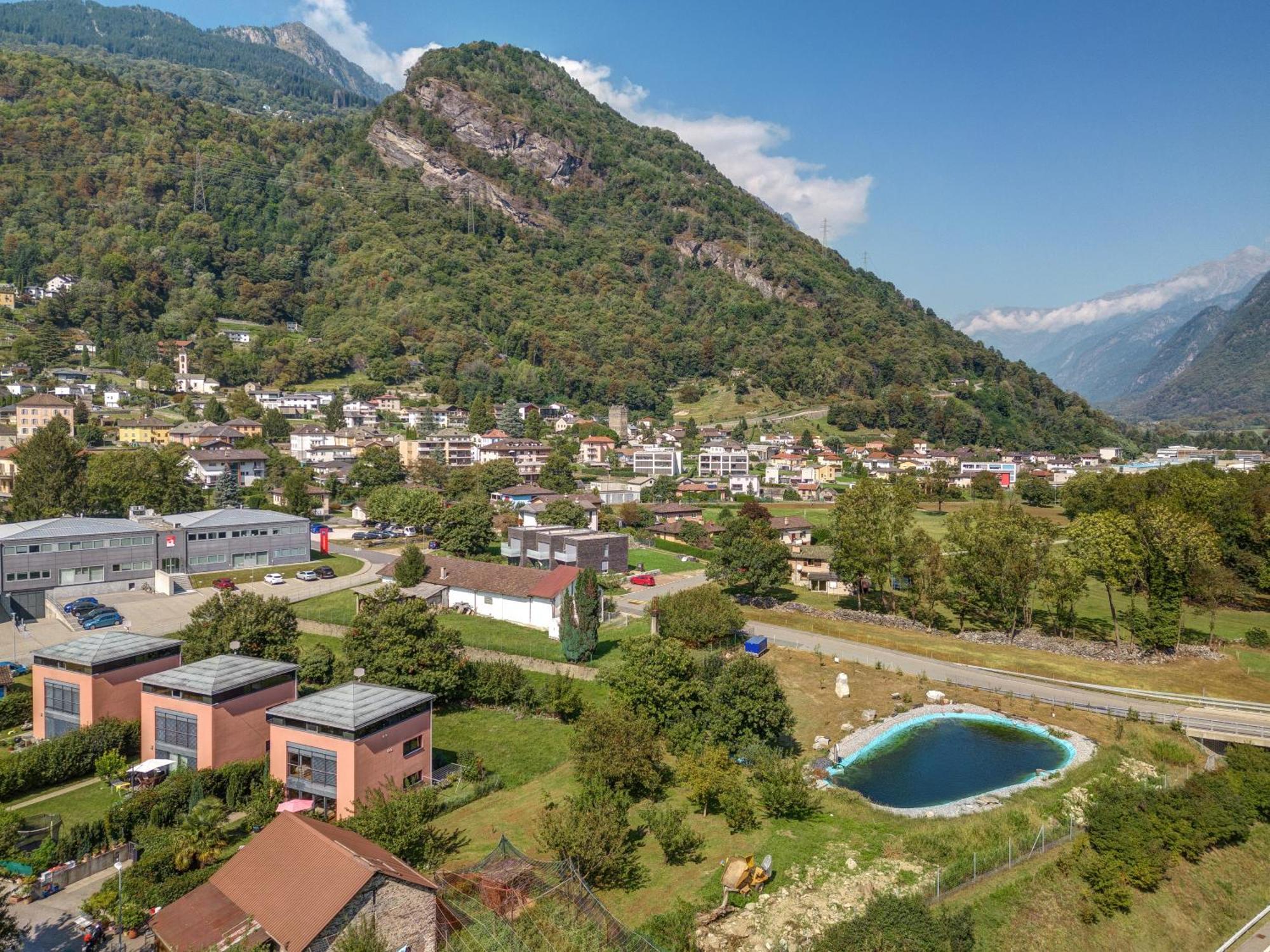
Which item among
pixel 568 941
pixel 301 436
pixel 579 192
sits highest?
pixel 579 192

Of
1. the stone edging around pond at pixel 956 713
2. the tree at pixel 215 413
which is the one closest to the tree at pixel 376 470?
the tree at pixel 215 413

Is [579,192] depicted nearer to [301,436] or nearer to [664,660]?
[301,436]

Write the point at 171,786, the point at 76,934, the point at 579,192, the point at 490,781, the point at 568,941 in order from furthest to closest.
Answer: the point at 579,192 → the point at 490,781 → the point at 171,786 → the point at 76,934 → the point at 568,941

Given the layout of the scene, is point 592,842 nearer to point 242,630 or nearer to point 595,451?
point 242,630

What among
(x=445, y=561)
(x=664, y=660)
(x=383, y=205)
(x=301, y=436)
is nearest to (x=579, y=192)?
(x=383, y=205)

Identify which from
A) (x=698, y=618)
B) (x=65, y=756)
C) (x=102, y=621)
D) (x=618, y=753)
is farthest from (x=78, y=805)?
(x=698, y=618)

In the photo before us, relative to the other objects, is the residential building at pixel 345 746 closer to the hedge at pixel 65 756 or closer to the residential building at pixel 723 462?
the hedge at pixel 65 756

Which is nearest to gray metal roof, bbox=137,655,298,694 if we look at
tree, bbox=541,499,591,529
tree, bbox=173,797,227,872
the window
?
tree, bbox=173,797,227,872
